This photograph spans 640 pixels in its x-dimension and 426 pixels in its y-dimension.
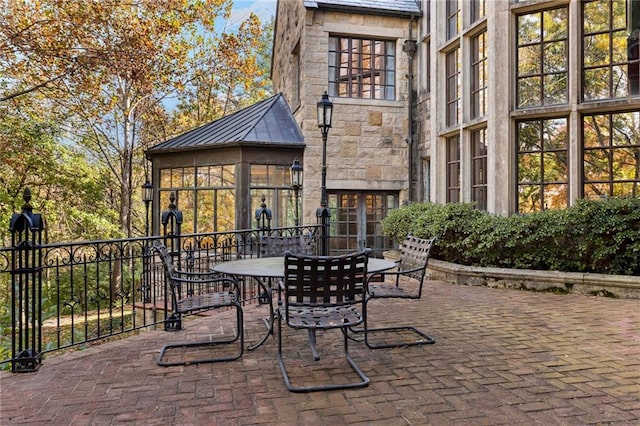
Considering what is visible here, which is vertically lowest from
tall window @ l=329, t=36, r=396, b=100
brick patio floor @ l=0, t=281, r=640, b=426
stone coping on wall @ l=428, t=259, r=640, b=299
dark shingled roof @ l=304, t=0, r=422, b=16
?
brick patio floor @ l=0, t=281, r=640, b=426

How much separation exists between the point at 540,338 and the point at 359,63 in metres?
8.99

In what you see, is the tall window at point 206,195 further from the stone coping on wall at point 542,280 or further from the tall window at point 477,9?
the tall window at point 477,9

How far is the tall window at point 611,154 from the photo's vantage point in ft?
22.3

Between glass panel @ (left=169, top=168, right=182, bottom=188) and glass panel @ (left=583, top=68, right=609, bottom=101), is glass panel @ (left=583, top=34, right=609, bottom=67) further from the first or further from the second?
glass panel @ (left=169, top=168, right=182, bottom=188)

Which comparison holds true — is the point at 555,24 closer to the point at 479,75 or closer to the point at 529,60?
the point at 529,60

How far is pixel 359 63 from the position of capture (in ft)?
38.3

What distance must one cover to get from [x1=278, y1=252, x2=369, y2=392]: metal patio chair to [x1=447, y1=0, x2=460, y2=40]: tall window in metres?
7.69

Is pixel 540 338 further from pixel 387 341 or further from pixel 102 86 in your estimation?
pixel 102 86

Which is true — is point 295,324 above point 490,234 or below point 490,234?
below

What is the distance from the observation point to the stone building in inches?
277

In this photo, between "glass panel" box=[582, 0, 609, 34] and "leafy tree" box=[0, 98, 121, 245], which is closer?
"glass panel" box=[582, 0, 609, 34]

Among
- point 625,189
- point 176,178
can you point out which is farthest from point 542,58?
point 176,178

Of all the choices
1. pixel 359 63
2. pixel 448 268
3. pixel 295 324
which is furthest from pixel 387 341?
pixel 359 63

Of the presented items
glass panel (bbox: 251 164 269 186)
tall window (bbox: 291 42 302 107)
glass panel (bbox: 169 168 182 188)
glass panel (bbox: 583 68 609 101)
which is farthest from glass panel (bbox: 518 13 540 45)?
glass panel (bbox: 169 168 182 188)
